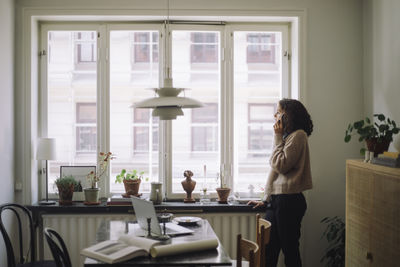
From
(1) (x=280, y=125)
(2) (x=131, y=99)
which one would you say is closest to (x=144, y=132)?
(2) (x=131, y=99)

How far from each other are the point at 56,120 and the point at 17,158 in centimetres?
50

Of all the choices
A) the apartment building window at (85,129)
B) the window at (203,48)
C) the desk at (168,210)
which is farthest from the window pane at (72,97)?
the window at (203,48)

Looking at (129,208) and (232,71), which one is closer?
(129,208)

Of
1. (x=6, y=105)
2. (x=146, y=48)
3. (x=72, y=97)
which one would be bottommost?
(x=6, y=105)

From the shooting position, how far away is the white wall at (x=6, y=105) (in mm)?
3795

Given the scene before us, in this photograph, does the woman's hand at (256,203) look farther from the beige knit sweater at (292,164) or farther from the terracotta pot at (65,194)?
the terracotta pot at (65,194)

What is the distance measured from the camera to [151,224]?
9.57ft

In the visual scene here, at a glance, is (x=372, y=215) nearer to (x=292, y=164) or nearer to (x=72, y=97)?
(x=292, y=164)

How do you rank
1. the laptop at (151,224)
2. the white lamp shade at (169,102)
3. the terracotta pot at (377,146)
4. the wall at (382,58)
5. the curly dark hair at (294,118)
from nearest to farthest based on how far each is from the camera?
the white lamp shade at (169,102) → the laptop at (151,224) → the terracotta pot at (377,146) → the wall at (382,58) → the curly dark hair at (294,118)

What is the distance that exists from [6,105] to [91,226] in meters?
1.30

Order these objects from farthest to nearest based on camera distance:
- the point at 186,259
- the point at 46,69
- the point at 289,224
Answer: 1. the point at 46,69
2. the point at 289,224
3. the point at 186,259

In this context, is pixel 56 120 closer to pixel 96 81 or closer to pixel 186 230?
pixel 96 81

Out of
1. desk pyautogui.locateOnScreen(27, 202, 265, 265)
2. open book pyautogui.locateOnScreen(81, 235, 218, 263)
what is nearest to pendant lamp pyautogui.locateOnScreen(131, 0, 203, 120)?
open book pyautogui.locateOnScreen(81, 235, 218, 263)

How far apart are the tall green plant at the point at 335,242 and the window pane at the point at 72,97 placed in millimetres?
2276
